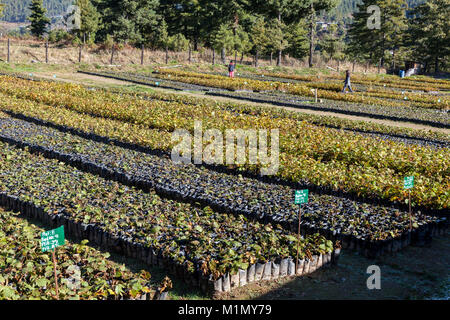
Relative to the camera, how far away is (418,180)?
33.6ft

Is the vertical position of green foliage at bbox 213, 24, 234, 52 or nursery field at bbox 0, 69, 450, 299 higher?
green foliage at bbox 213, 24, 234, 52

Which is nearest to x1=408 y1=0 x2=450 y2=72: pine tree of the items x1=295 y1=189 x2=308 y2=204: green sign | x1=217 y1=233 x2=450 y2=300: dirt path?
x1=217 y1=233 x2=450 y2=300: dirt path

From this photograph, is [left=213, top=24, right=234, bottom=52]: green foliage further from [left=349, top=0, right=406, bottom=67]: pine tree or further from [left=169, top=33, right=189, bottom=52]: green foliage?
[left=349, top=0, right=406, bottom=67]: pine tree

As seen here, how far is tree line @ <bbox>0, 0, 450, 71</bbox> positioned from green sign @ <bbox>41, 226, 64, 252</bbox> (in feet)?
151

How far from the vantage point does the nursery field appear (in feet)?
21.4

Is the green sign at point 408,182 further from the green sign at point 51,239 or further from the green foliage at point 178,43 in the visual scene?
the green foliage at point 178,43

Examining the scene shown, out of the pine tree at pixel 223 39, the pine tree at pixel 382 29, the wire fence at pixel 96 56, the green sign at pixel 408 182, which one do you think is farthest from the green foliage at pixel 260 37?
the green sign at pixel 408 182

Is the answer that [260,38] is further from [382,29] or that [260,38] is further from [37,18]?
[37,18]

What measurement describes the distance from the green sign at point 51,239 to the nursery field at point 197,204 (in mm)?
459

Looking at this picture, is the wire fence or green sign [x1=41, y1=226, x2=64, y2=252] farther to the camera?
the wire fence

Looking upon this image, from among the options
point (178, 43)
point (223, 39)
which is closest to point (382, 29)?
point (223, 39)
